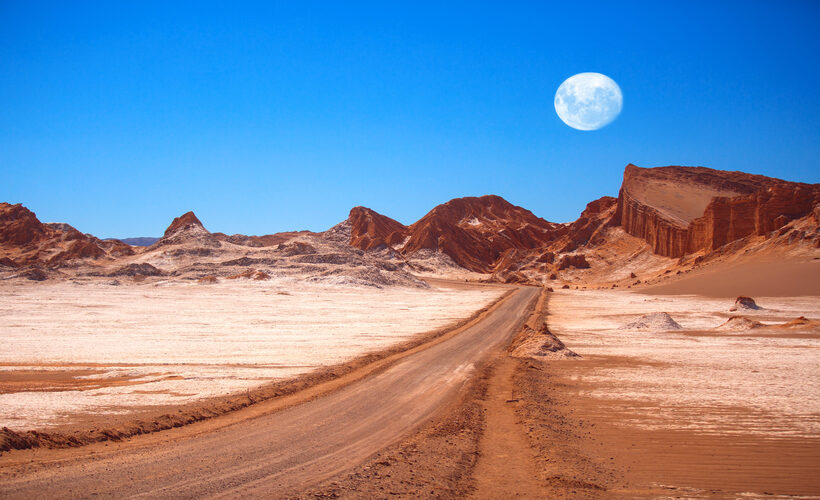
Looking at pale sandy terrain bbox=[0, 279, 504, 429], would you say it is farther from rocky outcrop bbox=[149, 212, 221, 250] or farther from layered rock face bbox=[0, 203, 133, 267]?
layered rock face bbox=[0, 203, 133, 267]

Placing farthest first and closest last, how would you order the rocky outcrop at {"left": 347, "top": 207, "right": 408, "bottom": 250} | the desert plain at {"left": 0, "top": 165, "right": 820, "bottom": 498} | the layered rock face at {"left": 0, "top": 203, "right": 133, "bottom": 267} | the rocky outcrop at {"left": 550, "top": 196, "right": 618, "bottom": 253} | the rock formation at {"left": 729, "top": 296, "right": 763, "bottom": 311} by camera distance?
the rocky outcrop at {"left": 347, "top": 207, "right": 408, "bottom": 250}
the rocky outcrop at {"left": 550, "top": 196, "right": 618, "bottom": 253}
the layered rock face at {"left": 0, "top": 203, "right": 133, "bottom": 267}
the rock formation at {"left": 729, "top": 296, "right": 763, "bottom": 311}
the desert plain at {"left": 0, "top": 165, "right": 820, "bottom": 498}

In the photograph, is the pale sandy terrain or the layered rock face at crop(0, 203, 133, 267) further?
the layered rock face at crop(0, 203, 133, 267)

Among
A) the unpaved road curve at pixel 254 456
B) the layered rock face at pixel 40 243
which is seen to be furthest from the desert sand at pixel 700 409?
the layered rock face at pixel 40 243

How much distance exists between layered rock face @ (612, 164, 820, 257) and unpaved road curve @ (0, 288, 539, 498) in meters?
76.8

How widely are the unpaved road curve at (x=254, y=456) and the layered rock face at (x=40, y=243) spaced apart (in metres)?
90.5

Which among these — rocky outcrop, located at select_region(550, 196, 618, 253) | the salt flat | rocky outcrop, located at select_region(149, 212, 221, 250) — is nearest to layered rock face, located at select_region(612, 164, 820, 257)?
rocky outcrop, located at select_region(550, 196, 618, 253)

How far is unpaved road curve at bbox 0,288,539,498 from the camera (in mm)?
7285

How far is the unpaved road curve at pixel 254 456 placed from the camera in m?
7.29

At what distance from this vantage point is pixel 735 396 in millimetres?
13164

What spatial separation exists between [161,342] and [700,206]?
4219 inches

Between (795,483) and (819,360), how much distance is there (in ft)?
45.7

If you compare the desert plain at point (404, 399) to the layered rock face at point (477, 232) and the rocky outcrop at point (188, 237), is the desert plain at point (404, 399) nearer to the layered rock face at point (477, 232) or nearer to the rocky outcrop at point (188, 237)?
the rocky outcrop at point (188, 237)

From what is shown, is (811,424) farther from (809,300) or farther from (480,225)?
(480,225)

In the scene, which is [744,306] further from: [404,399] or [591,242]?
[591,242]
